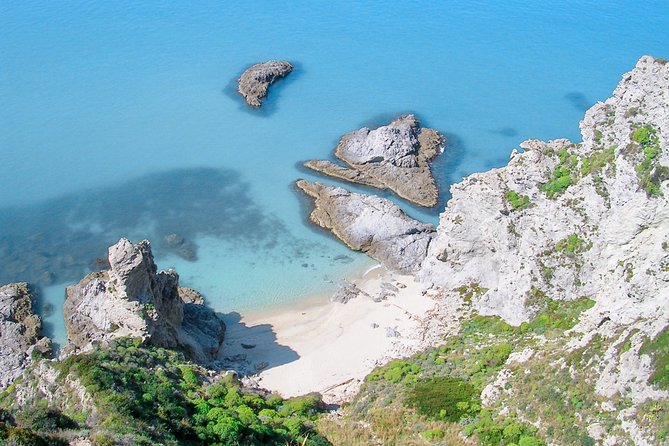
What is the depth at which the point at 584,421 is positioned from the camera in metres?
32.4

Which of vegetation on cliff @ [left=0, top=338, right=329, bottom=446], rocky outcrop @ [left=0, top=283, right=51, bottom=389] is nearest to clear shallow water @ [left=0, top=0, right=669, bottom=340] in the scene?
rocky outcrop @ [left=0, top=283, right=51, bottom=389]

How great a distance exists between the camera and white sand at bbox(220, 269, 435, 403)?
43281 mm

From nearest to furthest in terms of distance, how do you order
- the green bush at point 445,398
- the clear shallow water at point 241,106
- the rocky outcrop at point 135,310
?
the green bush at point 445,398 → the rocky outcrop at point 135,310 → the clear shallow water at point 241,106

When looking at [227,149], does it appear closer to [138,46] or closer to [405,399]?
[138,46]

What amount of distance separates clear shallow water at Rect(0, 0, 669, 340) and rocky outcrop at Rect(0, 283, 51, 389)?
1709 millimetres

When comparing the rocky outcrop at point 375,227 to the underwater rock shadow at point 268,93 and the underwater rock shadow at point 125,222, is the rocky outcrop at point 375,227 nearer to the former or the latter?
the underwater rock shadow at point 125,222

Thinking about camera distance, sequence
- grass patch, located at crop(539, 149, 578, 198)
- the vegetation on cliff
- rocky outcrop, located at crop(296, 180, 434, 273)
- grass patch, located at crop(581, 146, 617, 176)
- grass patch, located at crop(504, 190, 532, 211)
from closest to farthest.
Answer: the vegetation on cliff, grass patch, located at crop(581, 146, 617, 176), grass patch, located at crop(539, 149, 578, 198), grass patch, located at crop(504, 190, 532, 211), rocky outcrop, located at crop(296, 180, 434, 273)

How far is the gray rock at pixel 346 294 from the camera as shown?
166 feet

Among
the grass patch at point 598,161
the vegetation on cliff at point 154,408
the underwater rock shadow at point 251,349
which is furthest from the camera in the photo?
the underwater rock shadow at point 251,349

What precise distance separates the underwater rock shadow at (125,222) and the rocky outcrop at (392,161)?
9537 mm

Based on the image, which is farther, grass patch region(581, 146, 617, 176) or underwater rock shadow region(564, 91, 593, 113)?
underwater rock shadow region(564, 91, 593, 113)

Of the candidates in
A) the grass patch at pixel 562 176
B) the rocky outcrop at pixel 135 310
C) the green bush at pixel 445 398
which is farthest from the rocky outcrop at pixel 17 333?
the grass patch at pixel 562 176

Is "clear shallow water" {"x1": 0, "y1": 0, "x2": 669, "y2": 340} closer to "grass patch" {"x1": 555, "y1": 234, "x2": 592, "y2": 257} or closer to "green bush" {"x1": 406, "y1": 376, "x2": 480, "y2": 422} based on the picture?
"green bush" {"x1": 406, "y1": 376, "x2": 480, "y2": 422}

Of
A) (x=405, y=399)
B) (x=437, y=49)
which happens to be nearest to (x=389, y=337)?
(x=405, y=399)
